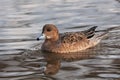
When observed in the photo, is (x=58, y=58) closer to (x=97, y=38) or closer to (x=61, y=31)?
(x=97, y=38)

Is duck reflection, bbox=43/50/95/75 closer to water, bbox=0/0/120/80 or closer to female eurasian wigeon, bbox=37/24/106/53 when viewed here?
water, bbox=0/0/120/80

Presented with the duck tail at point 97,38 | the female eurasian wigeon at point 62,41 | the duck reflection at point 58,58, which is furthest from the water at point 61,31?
the female eurasian wigeon at point 62,41

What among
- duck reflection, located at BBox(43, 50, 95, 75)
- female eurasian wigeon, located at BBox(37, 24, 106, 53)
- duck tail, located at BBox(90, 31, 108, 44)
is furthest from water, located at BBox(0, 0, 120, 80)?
female eurasian wigeon, located at BBox(37, 24, 106, 53)

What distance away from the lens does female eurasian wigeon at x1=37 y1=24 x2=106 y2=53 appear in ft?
41.2

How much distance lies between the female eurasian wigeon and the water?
234 millimetres

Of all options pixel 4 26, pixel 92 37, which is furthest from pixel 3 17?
pixel 92 37

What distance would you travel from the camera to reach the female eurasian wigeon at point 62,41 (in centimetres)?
1255

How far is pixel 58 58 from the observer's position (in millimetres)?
11977

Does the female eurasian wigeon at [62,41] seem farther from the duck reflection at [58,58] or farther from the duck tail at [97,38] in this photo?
the duck reflection at [58,58]

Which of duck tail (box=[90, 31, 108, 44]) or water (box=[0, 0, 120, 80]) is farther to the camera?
duck tail (box=[90, 31, 108, 44])

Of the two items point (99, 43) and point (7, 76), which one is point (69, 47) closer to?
point (99, 43)

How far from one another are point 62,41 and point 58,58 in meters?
0.85

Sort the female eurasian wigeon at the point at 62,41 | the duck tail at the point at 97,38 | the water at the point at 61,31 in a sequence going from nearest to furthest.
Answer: the water at the point at 61,31
the female eurasian wigeon at the point at 62,41
the duck tail at the point at 97,38

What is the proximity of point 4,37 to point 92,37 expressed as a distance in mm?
2383
